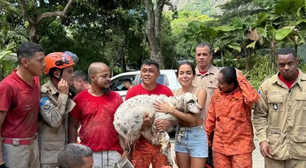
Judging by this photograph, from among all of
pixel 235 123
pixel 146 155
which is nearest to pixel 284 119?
pixel 235 123

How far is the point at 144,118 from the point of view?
116 inches

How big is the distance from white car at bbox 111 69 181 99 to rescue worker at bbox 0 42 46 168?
5413mm

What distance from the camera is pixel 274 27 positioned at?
11383 millimetres

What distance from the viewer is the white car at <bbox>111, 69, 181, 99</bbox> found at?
8.23 metres

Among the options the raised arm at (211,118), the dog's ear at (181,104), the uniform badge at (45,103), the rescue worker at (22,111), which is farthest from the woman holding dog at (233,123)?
the rescue worker at (22,111)

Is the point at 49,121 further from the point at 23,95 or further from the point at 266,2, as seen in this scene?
the point at 266,2

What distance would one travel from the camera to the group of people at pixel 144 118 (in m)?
2.74

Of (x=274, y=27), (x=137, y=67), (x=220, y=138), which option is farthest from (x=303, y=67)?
(x=137, y=67)

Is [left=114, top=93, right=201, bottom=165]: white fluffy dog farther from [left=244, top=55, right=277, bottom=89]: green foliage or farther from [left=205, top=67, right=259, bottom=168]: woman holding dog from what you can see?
[left=244, top=55, right=277, bottom=89]: green foliage

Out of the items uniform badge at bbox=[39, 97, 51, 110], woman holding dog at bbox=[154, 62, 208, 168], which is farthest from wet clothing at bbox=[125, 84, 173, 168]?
uniform badge at bbox=[39, 97, 51, 110]

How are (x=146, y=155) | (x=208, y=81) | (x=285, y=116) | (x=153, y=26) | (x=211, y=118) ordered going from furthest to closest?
1. (x=153, y=26)
2. (x=208, y=81)
3. (x=211, y=118)
4. (x=285, y=116)
5. (x=146, y=155)

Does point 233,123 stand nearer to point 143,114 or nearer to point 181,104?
point 181,104

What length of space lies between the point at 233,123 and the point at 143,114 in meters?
1.14

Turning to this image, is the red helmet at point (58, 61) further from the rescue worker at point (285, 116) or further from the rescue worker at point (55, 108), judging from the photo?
the rescue worker at point (285, 116)
